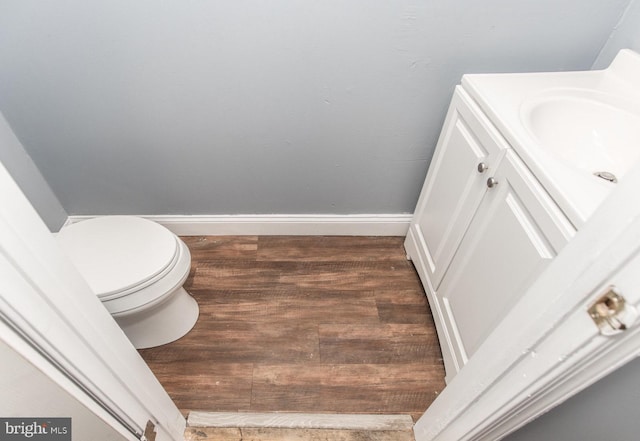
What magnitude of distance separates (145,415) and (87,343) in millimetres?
341

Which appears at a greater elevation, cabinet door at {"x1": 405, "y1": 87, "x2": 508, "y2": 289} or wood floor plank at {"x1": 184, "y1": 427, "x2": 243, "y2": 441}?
cabinet door at {"x1": 405, "y1": 87, "x2": 508, "y2": 289}

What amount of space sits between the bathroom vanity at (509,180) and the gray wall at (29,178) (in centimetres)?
153

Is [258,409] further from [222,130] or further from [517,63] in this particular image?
[517,63]

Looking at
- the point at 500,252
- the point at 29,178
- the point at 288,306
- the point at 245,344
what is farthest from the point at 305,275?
the point at 29,178

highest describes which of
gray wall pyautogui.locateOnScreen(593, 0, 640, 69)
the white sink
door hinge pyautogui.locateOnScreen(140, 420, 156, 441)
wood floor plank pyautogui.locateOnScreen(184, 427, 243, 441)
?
gray wall pyautogui.locateOnScreen(593, 0, 640, 69)

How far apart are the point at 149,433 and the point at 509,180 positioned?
1069 mm

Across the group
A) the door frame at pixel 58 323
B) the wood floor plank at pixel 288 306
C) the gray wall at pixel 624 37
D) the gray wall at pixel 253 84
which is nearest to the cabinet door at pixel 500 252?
the wood floor plank at pixel 288 306

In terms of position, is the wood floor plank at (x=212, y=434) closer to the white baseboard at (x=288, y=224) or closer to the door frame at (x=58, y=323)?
the door frame at (x=58, y=323)

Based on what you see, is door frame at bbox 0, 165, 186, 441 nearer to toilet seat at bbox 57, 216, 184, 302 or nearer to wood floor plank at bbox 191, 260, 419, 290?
toilet seat at bbox 57, 216, 184, 302

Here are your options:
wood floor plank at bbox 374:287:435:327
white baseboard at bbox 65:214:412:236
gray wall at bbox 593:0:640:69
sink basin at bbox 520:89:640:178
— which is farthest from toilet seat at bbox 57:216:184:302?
gray wall at bbox 593:0:640:69

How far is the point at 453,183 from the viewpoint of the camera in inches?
44.4

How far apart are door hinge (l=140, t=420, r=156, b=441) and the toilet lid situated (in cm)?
37

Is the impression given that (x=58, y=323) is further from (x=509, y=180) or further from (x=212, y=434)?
(x=509, y=180)

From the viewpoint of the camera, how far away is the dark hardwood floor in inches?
44.9
